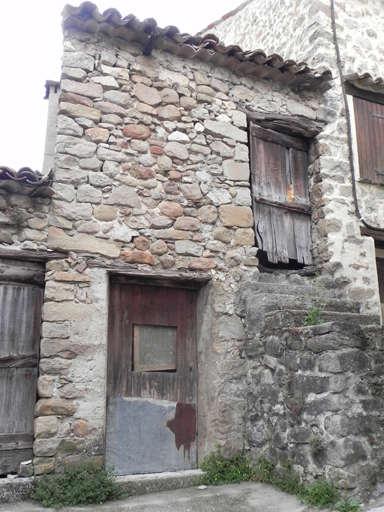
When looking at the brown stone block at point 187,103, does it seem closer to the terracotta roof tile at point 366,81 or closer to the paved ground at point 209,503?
the terracotta roof tile at point 366,81

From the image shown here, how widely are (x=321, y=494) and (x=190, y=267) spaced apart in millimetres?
2269

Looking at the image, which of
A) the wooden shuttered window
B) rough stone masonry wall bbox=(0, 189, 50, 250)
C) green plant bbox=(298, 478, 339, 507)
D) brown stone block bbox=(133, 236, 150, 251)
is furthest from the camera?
the wooden shuttered window

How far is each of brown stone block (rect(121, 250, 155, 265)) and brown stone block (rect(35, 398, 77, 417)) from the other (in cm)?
136

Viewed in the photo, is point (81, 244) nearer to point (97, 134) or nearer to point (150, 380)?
point (97, 134)

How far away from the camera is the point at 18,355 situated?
4.16m

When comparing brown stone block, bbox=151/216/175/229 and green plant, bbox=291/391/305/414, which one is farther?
brown stone block, bbox=151/216/175/229

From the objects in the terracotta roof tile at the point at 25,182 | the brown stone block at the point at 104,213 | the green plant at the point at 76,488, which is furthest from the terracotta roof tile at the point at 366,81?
the green plant at the point at 76,488

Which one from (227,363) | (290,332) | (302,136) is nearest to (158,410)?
(227,363)

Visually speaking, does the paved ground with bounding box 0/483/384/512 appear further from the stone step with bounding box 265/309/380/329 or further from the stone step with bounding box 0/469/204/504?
the stone step with bounding box 265/309/380/329

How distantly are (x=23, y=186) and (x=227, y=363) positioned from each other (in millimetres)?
2484

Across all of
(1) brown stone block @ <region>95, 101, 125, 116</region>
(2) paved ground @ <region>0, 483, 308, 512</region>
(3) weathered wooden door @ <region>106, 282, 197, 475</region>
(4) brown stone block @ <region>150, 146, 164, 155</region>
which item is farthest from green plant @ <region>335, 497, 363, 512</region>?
(1) brown stone block @ <region>95, 101, 125, 116</region>

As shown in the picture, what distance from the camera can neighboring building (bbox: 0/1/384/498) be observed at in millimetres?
3920

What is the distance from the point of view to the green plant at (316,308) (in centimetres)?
421

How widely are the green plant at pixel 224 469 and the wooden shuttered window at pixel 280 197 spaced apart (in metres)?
2.12
